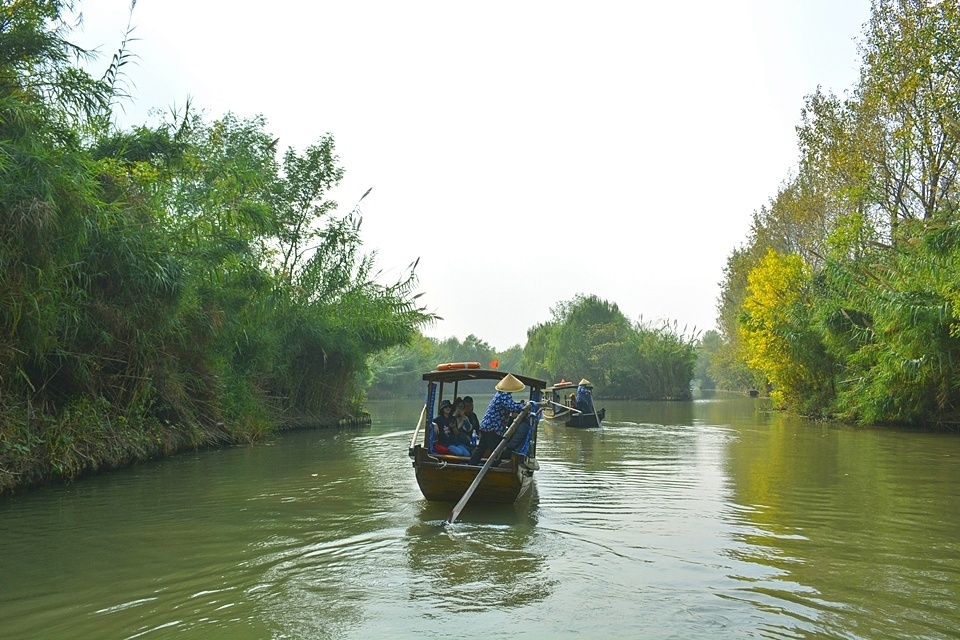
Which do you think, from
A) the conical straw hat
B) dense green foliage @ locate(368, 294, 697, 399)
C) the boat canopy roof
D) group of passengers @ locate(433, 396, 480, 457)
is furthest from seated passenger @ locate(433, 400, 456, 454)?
dense green foliage @ locate(368, 294, 697, 399)

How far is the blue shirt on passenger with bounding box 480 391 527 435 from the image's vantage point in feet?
33.3

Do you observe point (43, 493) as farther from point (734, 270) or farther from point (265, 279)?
point (734, 270)

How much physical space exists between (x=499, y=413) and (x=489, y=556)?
8.87 ft

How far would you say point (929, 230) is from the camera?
1546 centimetres

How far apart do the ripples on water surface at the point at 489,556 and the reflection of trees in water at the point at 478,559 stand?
31mm

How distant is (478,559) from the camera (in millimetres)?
7641

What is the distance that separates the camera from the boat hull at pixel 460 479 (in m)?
9.75

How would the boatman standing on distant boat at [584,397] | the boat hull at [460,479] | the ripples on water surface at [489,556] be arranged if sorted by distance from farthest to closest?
the boatman standing on distant boat at [584,397] < the boat hull at [460,479] < the ripples on water surface at [489,556]

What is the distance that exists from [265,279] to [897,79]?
18909mm

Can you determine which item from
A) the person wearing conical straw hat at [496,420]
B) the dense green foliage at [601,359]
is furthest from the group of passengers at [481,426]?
the dense green foliage at [601,359]

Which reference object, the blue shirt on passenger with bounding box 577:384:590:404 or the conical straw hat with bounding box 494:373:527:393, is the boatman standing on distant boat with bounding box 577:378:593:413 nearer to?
the blue shirt on passenger with bounding box 577:384:590:404

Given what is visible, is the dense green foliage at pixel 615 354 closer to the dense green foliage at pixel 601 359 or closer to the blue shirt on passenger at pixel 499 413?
the dense green foliage at pixel 601 359

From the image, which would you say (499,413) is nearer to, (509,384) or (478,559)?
(509,384)

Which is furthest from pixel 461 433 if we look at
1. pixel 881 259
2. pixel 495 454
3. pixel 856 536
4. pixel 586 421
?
pixel 881 259
